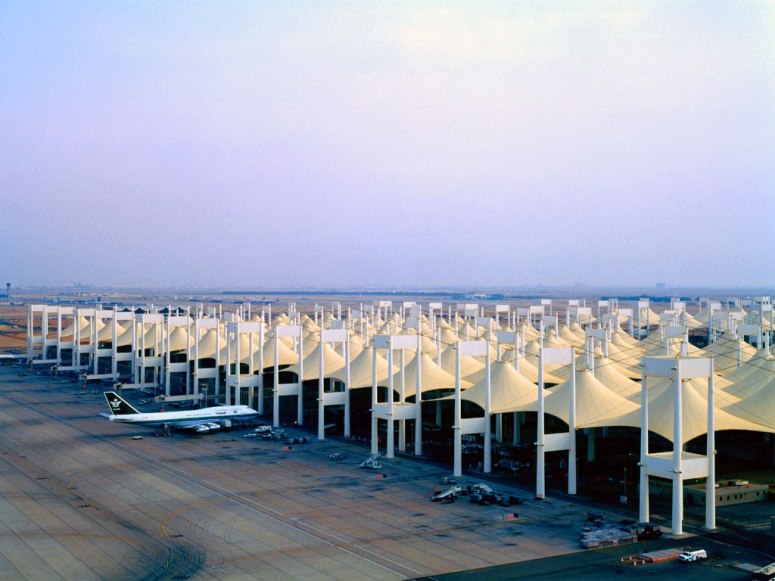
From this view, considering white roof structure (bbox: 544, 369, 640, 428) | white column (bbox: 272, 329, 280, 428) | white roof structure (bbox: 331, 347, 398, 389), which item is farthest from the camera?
white column (bbox: 272, 329, 280, 428)

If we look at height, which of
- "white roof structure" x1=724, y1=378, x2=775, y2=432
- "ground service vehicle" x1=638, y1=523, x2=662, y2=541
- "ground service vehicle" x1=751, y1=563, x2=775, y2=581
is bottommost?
"ground service vehicle" x1=638, y1=523, x2=662, y2=541

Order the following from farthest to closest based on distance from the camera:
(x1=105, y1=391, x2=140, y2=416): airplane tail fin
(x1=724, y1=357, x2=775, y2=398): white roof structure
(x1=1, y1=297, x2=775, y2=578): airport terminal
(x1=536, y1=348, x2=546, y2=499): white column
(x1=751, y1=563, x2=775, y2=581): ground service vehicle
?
(x1=105, y1=391, x2=140, y2=416): airplane tail fin < (x1=724, y1=357, x2=775, y2=398): white roof structure < (x1=536, y1=348, x2=546, y2=499): white column < (x1=1, y1=297, x2=775, y2=578): airport terminal < (x1=751, y1=563, x2=775, y2=581): ground service vehicle

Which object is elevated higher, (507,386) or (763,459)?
(507,386)

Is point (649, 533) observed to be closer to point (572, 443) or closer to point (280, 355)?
point (572, 443)

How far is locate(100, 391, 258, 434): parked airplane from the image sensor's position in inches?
2923

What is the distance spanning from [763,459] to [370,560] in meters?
36.3

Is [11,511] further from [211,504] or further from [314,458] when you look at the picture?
[314,458]

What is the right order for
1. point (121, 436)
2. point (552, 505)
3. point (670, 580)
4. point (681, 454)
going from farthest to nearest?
1. point (121, 436)
2. point (552, 505)
3. point (681, 454)
4. point (670, 580)

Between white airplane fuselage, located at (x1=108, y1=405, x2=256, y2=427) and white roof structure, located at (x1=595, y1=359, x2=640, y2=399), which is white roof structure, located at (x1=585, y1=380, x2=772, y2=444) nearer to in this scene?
white roof structure, located at (x1=595, y1=359, x2=640, y2=399)

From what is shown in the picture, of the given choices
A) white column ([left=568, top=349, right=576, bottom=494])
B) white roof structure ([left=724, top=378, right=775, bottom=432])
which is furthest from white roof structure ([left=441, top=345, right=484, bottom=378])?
white roof structure ([left=724, top=378, right=775, bottom=432])

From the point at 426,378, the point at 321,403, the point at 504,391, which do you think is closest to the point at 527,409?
the point at 504,391

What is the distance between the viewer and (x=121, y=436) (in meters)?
74.3

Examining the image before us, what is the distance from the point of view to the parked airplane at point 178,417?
74.2m

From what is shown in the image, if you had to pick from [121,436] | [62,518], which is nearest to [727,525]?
[62,518]
